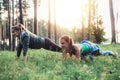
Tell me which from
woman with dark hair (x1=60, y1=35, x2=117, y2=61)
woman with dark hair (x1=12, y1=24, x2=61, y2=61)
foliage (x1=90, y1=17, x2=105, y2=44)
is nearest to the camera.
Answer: woman with dark hair (x1=60, y1=35, x2=117, y2=61)

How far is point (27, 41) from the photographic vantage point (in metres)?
10.9

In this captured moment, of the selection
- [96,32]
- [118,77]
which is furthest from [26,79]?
[96,32]

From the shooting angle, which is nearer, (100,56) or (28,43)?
(28,43)

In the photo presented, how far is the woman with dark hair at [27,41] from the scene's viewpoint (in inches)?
425

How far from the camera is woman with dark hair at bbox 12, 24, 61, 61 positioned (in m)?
10.8

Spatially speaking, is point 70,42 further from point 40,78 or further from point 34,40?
point 40,78

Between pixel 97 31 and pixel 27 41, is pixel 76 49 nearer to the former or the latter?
pixel 27 41

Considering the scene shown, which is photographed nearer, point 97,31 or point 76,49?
point 76,49

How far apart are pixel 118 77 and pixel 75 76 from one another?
86 cm

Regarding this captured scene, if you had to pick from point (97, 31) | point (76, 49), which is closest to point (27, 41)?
point (76, 49)

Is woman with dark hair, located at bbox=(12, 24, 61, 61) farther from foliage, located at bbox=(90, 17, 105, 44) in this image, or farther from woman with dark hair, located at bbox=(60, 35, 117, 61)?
foliage, located at bbox=(90, 17, 105, 44)

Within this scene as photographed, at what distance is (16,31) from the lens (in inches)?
425

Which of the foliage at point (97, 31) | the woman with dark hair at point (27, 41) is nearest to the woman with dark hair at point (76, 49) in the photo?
the woman with dark hair at point (27, 41)

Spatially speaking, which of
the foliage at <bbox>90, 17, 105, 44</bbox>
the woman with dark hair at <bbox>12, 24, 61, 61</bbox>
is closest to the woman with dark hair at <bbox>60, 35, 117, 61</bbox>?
the woman with dark hair at <bbox>12, 24, 61, 61</bbox>
